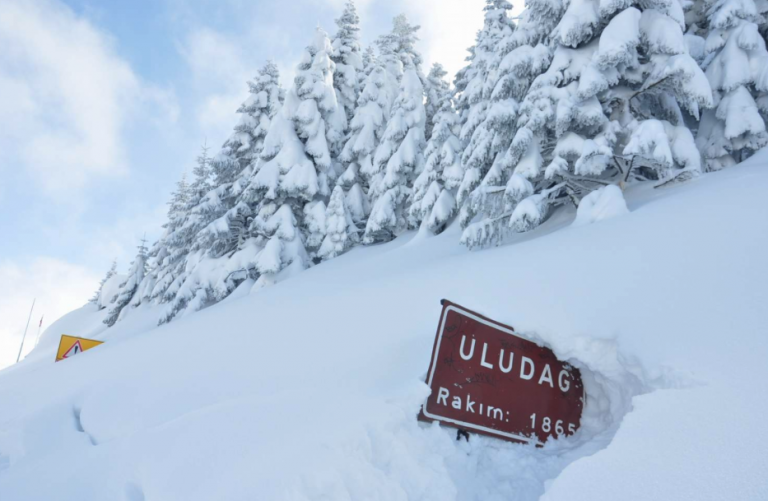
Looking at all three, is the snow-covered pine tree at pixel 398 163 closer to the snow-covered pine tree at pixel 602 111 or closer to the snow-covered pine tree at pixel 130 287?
the snow-covered pine tree at pixel 602 111

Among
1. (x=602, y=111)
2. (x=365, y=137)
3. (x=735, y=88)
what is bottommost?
(x=735, y=88)

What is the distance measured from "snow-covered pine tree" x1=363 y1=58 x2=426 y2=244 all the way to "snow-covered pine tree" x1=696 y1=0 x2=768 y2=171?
35.0ft

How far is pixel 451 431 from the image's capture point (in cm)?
310

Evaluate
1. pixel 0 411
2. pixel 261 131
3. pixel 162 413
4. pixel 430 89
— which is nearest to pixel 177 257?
pixel 261 131

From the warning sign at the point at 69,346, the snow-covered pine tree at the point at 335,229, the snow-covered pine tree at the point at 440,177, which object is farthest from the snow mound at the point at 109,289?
the snow-covered pine tree at the point at 440,177

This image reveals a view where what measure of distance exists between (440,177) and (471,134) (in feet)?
7.81

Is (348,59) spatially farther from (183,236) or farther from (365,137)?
(183,236)

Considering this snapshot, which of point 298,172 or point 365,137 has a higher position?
point 365,137

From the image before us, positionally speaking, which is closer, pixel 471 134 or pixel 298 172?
pixel 471 134

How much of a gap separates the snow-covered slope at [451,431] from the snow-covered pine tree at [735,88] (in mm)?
4355

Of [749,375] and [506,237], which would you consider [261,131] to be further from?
[749,375]

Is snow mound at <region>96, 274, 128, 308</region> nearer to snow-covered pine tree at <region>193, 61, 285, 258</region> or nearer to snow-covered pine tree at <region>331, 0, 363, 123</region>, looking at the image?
snow-covered pine tree at <region>193, 61, 285, 258</region>

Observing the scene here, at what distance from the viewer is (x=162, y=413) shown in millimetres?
4402

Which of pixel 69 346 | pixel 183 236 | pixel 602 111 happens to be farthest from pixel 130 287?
pixel 602 111
